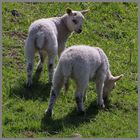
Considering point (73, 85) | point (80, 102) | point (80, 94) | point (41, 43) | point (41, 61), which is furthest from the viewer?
point (41, 61)

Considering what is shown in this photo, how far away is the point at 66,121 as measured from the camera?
10875 mm

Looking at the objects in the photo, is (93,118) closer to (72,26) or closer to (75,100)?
(75,100)

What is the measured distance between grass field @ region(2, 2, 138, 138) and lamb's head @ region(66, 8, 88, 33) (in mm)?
1231

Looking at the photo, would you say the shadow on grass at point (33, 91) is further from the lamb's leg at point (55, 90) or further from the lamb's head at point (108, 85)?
the lamb's head at point (108, 85)

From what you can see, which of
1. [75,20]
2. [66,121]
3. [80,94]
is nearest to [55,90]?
[80,94]

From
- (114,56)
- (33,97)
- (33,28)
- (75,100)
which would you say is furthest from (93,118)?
(114,56)

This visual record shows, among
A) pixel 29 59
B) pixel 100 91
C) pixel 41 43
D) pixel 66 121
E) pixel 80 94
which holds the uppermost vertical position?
pixel 41 43

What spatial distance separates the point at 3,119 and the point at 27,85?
1.60 metres

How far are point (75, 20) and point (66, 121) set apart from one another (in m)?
3.46

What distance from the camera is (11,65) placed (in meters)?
13.1

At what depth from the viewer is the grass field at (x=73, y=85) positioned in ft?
34.9

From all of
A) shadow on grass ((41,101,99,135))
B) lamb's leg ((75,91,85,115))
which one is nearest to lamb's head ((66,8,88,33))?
shadow on grass ((41,101,99,135))

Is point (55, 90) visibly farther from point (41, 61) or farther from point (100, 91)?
point (41, 61)

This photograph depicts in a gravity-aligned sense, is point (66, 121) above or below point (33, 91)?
below
